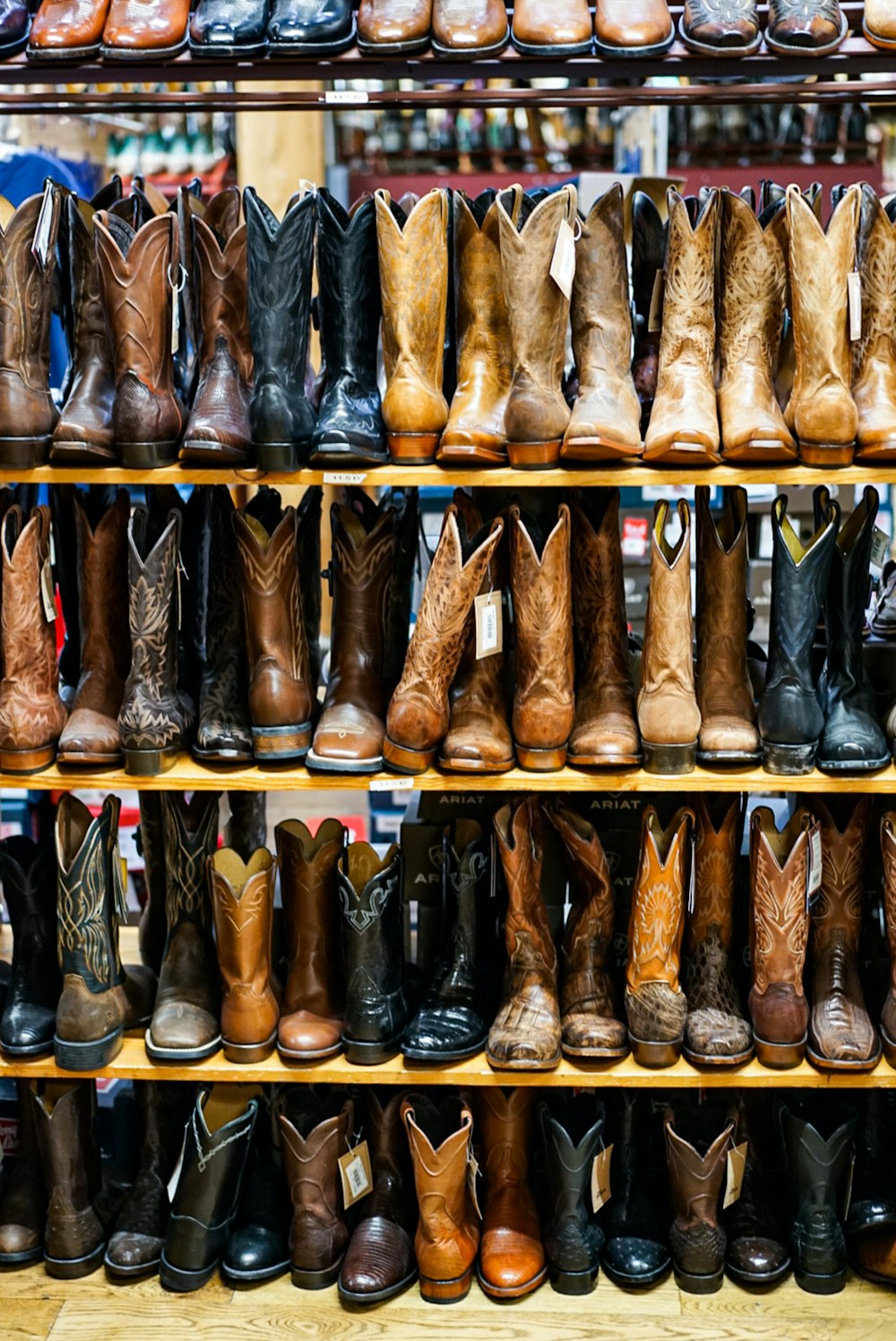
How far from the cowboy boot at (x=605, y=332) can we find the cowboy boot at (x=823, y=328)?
0.30 metres

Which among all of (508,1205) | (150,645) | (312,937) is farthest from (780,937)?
(150,645)

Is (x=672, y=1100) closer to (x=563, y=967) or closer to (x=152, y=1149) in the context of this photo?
(x=563, y=967)

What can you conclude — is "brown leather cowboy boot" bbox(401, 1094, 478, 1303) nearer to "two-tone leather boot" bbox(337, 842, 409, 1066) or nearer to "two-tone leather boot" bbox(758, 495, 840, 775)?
"two-tone leather boot" bbox(337, 842, 409, 1066)

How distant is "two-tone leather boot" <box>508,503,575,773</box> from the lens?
2420 mm

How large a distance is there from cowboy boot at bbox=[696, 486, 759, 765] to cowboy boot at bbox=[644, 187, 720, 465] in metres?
0.20

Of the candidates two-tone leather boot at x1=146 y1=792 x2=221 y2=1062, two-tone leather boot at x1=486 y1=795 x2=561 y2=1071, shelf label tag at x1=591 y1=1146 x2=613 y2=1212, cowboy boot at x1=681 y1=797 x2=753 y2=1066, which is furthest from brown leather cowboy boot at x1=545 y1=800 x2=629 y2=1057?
two-tone leather boot at x1=146 y1=792 x2=221 y2=1062

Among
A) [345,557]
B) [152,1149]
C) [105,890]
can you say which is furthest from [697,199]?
[152,1149]

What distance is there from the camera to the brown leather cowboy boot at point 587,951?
2553mm

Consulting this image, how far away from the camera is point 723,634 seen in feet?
8.41

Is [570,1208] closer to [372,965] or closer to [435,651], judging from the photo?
[372,965]

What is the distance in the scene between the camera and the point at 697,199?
2.47 m

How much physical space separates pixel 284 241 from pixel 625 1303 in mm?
2059

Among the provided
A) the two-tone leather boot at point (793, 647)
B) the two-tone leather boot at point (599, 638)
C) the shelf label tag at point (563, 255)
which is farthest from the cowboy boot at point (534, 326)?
the two-tone leather boot at point (793, 647)

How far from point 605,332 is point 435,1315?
1.86m
